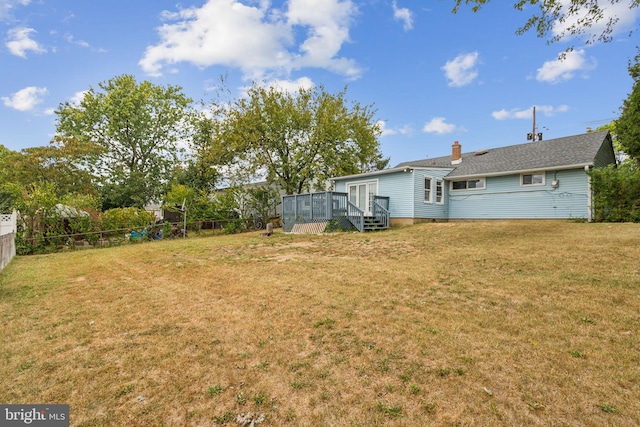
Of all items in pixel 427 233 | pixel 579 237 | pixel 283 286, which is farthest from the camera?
pixel 427 233

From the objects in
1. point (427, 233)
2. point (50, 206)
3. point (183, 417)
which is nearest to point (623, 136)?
point (427, 233)

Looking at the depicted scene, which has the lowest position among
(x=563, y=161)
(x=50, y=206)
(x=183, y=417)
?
(x=183, y=417)

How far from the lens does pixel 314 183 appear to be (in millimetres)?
24641

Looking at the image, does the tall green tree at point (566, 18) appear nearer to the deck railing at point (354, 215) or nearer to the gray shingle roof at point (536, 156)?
the gray shingle roof at point (536, 156)

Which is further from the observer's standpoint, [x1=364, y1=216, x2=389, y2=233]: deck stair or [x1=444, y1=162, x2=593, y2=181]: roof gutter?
[x1=364, y1=216, x2=389, y2=233]: deck stair

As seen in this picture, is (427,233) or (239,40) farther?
(239,40)

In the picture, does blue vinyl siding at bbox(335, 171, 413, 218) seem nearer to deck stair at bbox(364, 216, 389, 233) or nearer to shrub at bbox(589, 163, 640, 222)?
deck stair at bbox(364, 216, 389, 233)

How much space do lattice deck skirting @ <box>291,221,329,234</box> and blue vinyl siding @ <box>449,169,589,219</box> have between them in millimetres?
7542

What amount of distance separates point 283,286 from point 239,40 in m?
13.3

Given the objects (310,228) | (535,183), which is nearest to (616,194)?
(535,183)

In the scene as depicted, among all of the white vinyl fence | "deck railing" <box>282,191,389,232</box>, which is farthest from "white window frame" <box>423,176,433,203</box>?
the white vinyl fence

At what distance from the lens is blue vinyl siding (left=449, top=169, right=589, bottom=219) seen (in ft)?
42.8

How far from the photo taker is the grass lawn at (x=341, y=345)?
2.35 m

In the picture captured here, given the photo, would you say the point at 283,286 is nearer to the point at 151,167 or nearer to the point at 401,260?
the point at 401,260
